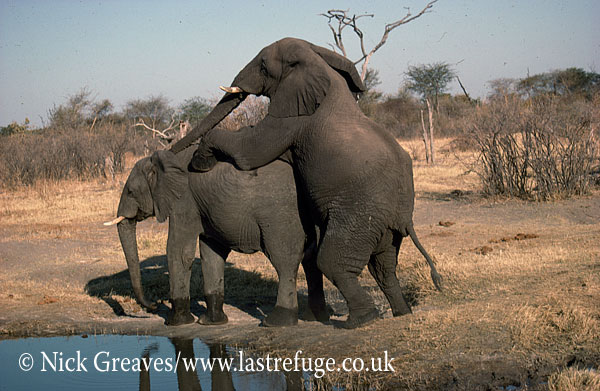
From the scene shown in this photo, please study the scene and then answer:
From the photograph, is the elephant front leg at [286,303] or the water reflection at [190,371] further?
the elephant front leg at [286,303]

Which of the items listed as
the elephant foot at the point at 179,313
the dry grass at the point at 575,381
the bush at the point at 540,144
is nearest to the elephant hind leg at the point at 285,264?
the elephant foot at the point at 179,313

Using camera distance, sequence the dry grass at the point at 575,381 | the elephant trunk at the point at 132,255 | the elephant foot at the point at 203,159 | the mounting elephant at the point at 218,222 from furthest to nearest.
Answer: the elephant trunk at the point at 132,255 → the elephant foot at the point at 203,159 → the mounting elephant at the point at 218,222 → the dry grass at the point at 575,381

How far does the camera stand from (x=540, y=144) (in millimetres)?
13156

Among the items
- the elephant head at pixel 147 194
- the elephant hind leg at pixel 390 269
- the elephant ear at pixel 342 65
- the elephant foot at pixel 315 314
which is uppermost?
the elephant ear at pixel 342 65

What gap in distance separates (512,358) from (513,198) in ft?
31.4

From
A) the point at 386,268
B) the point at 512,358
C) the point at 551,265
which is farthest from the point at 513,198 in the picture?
the point at 512,358

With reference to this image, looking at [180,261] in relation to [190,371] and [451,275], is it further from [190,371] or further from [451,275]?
[451,275]

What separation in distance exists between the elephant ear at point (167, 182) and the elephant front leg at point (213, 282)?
1.62 ft

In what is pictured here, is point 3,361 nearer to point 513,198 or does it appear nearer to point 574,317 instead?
point 574,317

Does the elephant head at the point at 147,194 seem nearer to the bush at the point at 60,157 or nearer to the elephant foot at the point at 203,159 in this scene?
the elephant foot at the point at 203,159

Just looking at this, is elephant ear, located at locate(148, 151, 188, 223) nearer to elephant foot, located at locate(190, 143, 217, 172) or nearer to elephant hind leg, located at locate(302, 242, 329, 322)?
elephant foot, located at locate(190, 143, 217, 172)

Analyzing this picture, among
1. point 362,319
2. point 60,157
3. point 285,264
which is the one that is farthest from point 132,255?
point 60,157

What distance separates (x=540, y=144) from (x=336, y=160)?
9.08 m

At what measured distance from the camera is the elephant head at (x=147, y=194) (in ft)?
20.8
